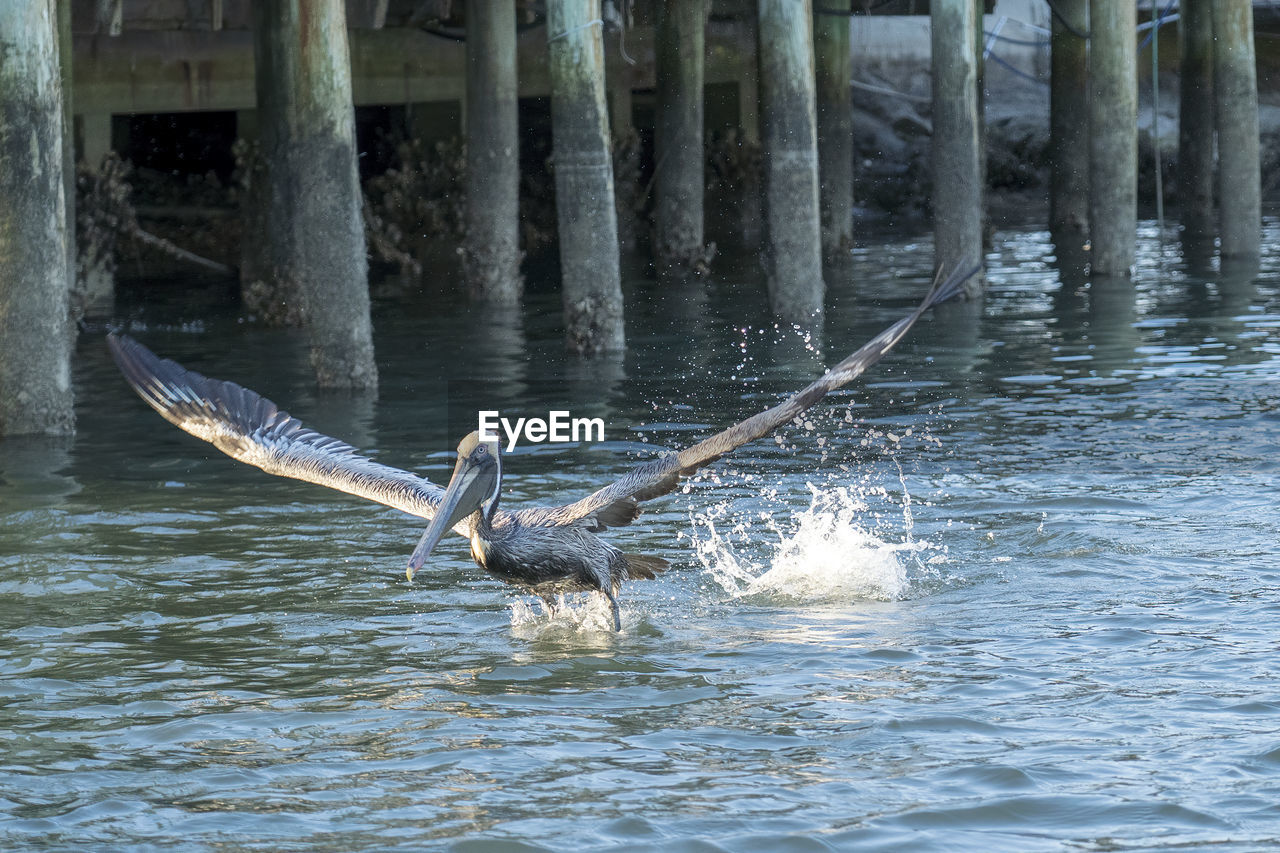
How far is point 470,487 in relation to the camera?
21.3ft

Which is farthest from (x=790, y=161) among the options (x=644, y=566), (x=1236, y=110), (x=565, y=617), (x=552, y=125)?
(x=565, y=617)

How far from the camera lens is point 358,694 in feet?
20.9

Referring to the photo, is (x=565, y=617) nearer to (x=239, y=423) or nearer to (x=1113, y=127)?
(x=239, y=423)

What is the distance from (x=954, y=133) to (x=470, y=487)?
9.10 m

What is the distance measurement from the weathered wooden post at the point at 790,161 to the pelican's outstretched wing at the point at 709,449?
6.43m

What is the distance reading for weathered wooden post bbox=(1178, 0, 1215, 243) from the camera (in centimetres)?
1845

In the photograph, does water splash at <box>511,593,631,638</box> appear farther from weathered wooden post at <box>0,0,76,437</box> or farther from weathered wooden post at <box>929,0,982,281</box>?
weathered wooden post at <box>929,0,982,281</box>

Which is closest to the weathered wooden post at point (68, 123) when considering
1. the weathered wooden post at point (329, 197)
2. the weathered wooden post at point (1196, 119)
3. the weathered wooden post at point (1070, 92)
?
the weathered wooden post at point (329, 197)

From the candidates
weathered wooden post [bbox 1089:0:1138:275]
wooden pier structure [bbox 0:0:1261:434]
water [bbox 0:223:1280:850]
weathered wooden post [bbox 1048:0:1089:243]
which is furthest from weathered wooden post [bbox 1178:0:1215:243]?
water [bbox 0:223:1280:850]

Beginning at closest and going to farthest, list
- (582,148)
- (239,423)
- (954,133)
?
(239,423) → (582,148) → (954,133)

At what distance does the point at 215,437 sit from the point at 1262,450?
5582 millimetres

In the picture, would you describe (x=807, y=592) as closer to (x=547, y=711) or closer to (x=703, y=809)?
(x=547, y=711)

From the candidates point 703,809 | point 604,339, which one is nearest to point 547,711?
point 703,809

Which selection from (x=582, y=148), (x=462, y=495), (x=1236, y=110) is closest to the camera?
(x=462, y=495)
